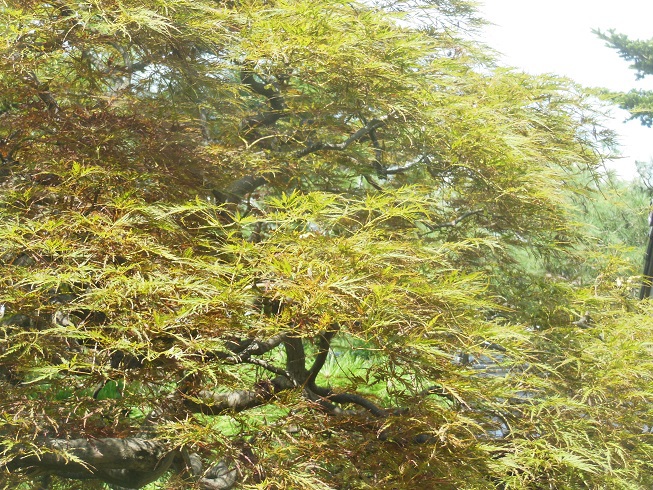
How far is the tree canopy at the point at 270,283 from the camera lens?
6.05ft

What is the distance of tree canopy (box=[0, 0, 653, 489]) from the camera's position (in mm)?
1843

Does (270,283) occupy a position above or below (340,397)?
above

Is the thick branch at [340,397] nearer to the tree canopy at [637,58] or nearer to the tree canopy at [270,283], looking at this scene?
the tree canopy at [270,283]

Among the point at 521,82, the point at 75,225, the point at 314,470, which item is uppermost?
the point at 521,82

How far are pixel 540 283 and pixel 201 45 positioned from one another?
1629 mm

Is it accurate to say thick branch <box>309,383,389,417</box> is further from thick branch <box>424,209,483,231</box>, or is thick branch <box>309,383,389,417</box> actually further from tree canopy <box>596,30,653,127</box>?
tree canopy <box>596,30,653,127</box>

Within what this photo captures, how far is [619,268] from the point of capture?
3.19 meters

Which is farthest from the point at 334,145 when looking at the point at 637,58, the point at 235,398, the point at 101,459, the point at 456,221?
the point at 637,58

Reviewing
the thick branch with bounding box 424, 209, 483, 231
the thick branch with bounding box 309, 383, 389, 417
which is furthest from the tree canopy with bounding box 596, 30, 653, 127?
the thick branch with bounding box 309, 383, 389, 417

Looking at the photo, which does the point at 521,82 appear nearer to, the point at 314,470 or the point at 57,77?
the point at 57,77

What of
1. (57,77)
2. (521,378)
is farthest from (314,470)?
(57,77)

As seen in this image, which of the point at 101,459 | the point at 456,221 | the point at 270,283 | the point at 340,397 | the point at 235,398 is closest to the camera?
the point at 270,283

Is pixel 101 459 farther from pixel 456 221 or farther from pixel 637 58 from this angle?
pixel 637 58

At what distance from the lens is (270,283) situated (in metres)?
1.89
